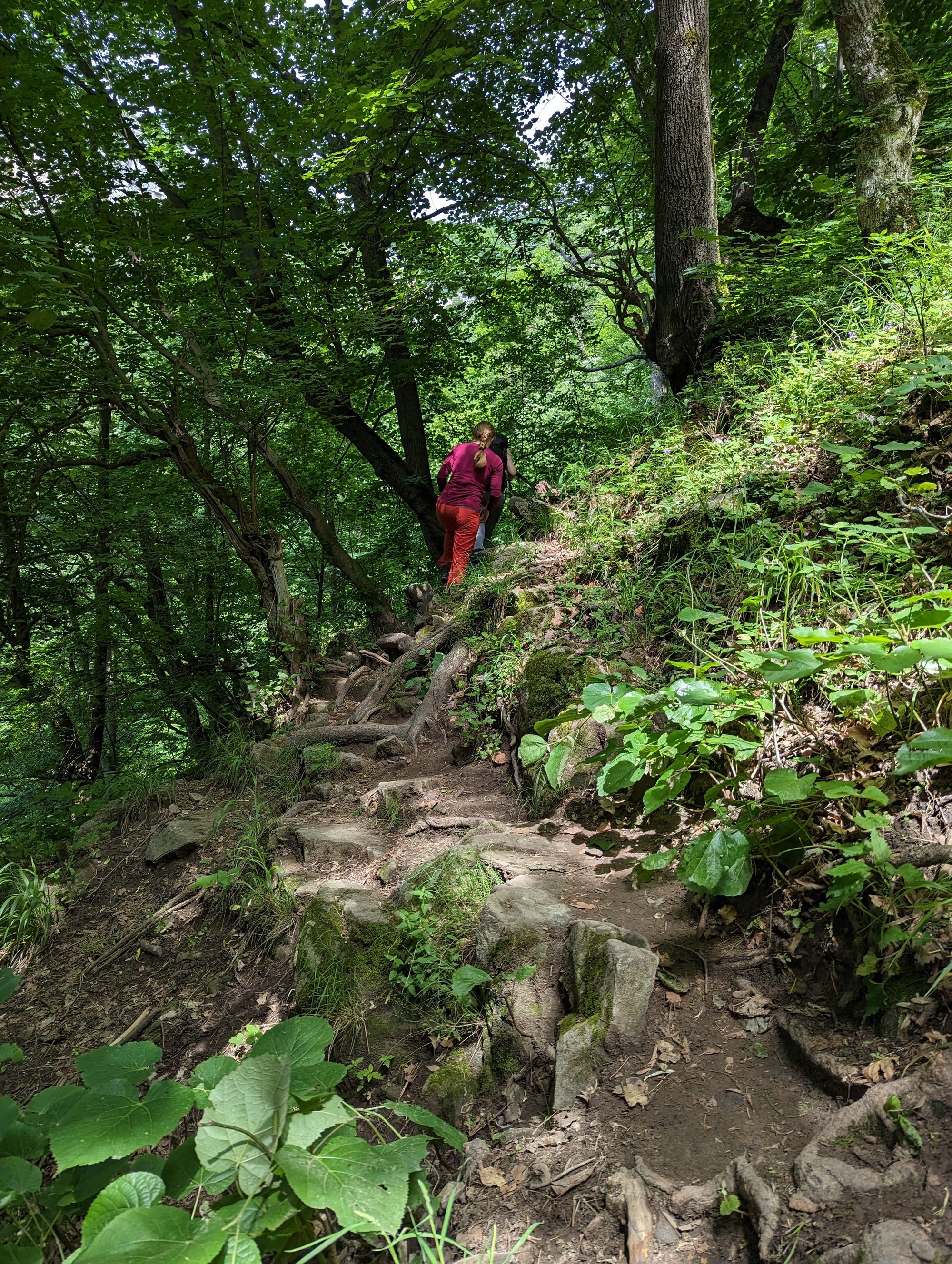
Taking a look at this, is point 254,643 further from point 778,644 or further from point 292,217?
point 778,644

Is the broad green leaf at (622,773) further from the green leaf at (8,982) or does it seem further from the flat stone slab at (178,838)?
the flat stone slab at (178,838)

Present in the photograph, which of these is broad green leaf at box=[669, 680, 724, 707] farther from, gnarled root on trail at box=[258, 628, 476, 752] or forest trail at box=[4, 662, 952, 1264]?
gnarled root on trail at box=[258, 628, 476, 752]

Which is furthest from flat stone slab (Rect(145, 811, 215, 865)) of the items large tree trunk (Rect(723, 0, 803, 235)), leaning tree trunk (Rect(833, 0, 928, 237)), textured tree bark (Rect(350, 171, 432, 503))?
large tree trunk (Rect(723, 0, 803, 235))

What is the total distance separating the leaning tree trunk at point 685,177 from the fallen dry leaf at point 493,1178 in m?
5.99

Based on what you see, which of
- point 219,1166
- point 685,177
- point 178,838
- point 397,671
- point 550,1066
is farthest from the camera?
point 397,671

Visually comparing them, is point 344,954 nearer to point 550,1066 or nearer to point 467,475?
point 550,1066

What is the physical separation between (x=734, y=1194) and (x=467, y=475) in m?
5.97

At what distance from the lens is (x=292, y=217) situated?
22.5ft

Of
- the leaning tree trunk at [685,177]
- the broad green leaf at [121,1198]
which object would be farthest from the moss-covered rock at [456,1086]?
the leaning tree trunk at [685,177]

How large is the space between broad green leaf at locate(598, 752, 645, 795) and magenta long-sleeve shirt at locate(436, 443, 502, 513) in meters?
4.59

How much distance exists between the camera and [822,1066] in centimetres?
170

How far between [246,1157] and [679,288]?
21.5 ft

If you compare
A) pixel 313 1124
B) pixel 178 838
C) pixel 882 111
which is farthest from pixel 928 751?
pixel 882 111

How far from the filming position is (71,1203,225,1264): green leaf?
97cm
